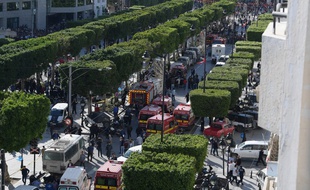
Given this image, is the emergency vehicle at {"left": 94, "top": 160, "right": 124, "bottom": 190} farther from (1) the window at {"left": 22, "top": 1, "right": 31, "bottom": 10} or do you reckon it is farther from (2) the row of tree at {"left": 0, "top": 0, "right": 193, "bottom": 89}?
(1) the window at {"left": 22, "top": 1, "right": 31, "bottom": 10}

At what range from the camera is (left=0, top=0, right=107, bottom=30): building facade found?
76125mm

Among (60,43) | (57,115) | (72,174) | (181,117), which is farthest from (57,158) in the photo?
(60,43)

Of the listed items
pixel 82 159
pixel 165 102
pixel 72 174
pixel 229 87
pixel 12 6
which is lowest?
pixel 82 159

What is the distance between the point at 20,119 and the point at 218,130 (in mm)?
13556

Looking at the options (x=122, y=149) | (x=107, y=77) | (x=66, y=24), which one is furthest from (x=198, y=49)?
(x=122, y=149)

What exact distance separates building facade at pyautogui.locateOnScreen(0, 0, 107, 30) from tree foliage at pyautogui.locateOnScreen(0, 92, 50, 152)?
48132mm

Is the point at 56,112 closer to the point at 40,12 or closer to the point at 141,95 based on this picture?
the point at 141,95

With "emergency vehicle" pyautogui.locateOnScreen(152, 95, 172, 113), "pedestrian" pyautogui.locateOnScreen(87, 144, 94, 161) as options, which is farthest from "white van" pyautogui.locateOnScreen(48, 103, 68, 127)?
"pedestrian" pyautogui.locateOnScreen(87, 144, 94, 161)

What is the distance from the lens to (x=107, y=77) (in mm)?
40094

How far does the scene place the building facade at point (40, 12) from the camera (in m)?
76.1

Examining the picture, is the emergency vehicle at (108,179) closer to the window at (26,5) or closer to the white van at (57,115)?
the white van at (57,115)

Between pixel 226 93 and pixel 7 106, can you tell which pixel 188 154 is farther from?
pixel 226 93

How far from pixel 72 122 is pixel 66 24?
136 feet

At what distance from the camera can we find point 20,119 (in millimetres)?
26125
